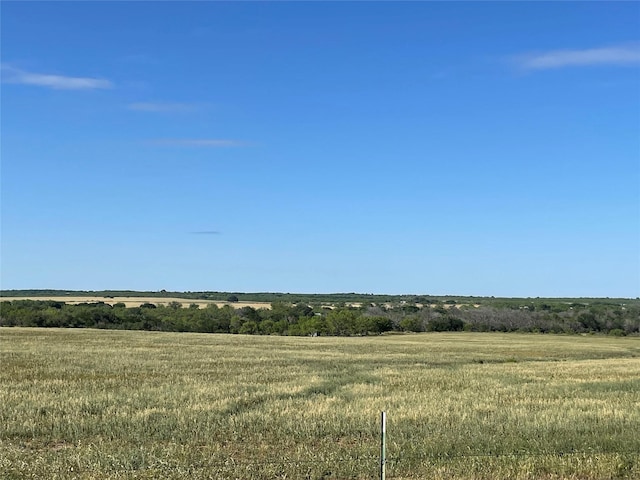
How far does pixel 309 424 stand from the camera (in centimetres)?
1772

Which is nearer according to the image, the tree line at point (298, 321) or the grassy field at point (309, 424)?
the grassy field at point (309, 424)

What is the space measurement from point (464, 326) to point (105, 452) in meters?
118

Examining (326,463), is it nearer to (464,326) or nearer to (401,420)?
(401,420)

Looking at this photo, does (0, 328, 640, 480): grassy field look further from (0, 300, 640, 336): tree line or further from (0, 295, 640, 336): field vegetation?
(0, 300, 640, 336): tree line

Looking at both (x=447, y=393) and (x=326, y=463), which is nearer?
(x=326, y=463)

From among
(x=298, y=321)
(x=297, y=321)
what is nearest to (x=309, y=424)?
(x=298, y=321)

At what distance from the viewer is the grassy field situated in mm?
12930

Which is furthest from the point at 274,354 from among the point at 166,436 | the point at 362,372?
the point at 166,436

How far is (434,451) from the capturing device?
1448cm

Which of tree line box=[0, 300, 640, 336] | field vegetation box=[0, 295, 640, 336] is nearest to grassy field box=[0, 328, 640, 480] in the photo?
field vegetation box=[0, 295, 640, 336]

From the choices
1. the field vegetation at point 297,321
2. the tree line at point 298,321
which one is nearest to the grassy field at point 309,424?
the field vegetation at point 297,321

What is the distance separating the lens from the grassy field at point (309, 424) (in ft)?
42.4

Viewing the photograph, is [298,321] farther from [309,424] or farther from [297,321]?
[309,424]

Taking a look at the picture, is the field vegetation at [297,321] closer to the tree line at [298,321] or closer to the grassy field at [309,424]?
the tree line at [298,321]
